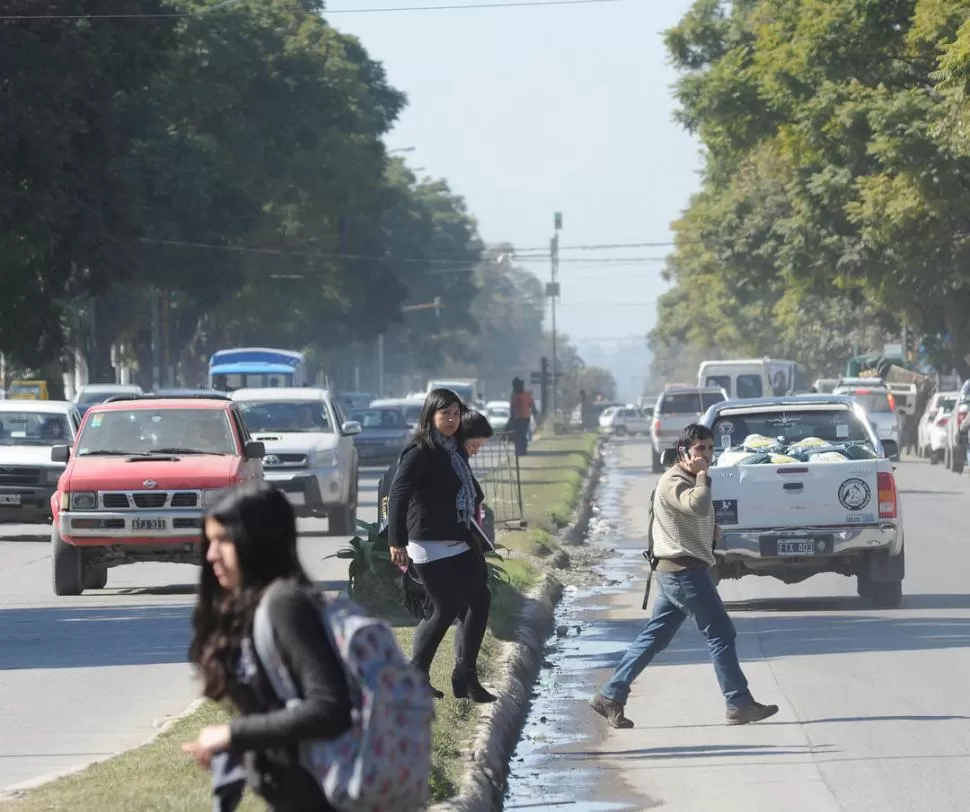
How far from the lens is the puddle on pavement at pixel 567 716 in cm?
959

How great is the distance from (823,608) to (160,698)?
282 inches

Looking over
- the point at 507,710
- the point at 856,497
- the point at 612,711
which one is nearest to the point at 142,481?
the point at 856,497

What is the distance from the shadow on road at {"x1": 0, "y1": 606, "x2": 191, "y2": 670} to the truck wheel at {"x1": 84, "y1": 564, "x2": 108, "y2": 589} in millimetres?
1476

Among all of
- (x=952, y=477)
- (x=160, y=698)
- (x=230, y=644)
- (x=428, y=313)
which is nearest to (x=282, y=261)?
(x=952, y=477)

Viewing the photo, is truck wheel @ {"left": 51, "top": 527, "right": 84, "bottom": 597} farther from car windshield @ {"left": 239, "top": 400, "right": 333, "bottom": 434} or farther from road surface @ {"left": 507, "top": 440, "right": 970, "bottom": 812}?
car windshield @ {"left": 239, "top": 400, "right": 333, "bottom": 434}

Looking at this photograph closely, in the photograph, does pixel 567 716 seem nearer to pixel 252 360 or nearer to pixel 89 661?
pixel 89 661

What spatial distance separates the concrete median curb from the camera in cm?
885

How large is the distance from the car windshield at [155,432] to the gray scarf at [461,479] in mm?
8421

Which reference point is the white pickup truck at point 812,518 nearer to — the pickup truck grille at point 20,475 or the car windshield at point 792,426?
the car windshield at point 792,426

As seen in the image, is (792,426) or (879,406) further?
(879,406)

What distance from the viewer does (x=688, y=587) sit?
1106cm

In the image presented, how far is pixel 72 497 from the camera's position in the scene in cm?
1838

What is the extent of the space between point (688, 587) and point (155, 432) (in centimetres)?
928

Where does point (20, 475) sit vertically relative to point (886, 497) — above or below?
below
